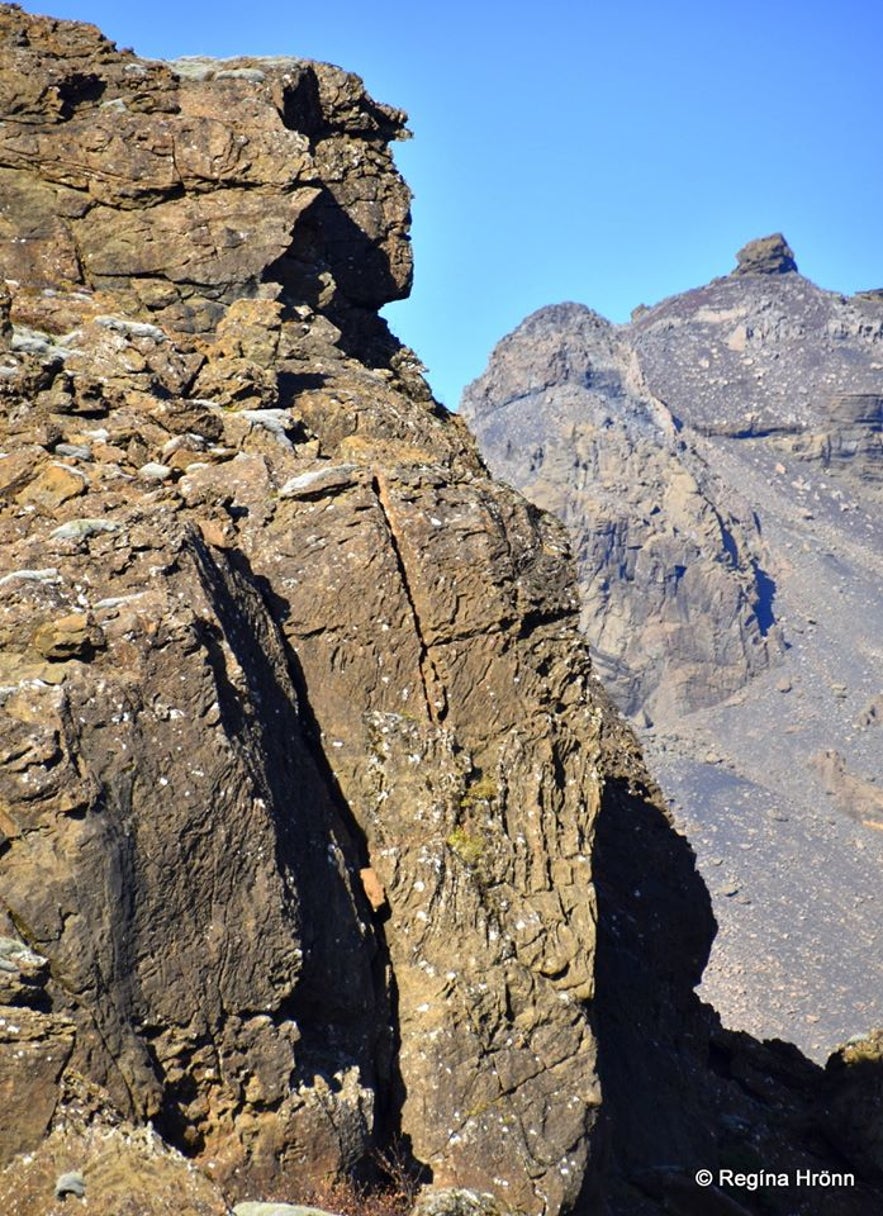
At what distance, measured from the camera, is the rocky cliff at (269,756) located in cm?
1570

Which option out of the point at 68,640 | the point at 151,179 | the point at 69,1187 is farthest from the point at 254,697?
the point at 151,179

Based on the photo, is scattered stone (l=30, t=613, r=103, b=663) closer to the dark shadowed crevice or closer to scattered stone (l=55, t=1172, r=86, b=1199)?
the dark shadowed crevice

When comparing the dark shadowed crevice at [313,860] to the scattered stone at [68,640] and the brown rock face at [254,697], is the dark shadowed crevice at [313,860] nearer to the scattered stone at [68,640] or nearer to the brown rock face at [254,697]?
the brown rock face at [254,697]

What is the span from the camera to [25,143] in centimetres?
2741

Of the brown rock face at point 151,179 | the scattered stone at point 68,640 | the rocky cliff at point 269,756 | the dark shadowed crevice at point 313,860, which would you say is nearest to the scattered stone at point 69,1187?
the rocky cliff at point 269,756

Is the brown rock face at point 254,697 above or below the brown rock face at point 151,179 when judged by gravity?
below

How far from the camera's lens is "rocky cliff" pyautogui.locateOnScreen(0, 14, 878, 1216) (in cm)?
1570

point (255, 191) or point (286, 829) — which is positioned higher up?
point (255, 191)

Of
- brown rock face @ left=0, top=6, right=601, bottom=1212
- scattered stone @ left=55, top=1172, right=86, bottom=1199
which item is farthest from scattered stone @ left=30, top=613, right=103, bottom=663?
scattered stone @ left=55, top=1172, right=86, bottom=1199

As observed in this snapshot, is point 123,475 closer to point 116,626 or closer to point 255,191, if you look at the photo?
point 116,626

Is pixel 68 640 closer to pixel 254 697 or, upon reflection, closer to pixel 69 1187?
pixel 254 697

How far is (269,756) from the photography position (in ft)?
58.9

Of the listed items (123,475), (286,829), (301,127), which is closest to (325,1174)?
(286,829)

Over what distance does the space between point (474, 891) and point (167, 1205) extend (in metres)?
7.16
